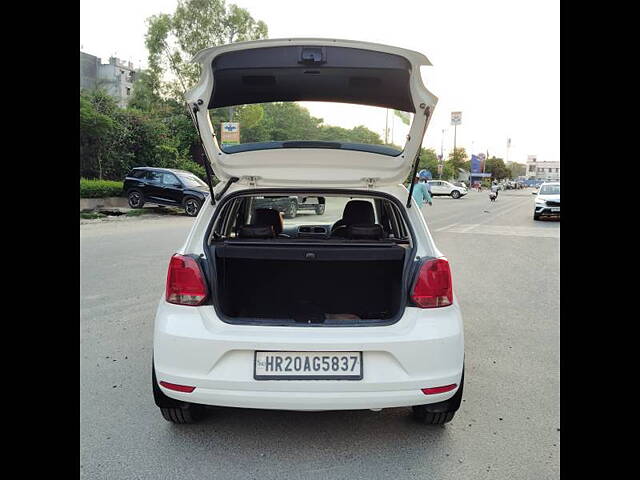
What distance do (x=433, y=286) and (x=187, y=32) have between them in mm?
36107

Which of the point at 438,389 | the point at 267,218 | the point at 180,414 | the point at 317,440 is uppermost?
the point at 267,218

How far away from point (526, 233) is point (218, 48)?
43.4 feet

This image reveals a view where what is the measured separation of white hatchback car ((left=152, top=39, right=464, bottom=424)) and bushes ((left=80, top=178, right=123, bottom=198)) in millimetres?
18537

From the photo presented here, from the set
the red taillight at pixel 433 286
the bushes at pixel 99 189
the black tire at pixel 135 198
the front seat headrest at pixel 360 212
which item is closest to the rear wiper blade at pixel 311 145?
the red taillight at pixel 433 286

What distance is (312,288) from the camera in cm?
363

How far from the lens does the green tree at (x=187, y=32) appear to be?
3422 cm

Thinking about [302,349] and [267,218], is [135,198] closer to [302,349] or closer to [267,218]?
[267,218]

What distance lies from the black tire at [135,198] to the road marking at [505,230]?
1164 cm

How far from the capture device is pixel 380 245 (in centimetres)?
311

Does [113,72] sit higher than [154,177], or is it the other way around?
[113,72]

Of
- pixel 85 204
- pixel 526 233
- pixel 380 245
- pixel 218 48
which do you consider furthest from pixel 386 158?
pixel 85 204

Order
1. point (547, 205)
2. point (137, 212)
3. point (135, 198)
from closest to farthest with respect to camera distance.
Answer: point (547, 205)
point (137, 212)
point (135, 198)

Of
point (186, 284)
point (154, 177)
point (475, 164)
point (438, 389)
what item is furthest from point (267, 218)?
point (475, 164)

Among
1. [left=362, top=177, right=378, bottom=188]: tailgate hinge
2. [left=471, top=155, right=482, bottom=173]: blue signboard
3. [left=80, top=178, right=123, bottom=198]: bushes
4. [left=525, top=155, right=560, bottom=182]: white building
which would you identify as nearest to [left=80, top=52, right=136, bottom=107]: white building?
[left=80, top=178, right=123, bottom=198]: bushes
